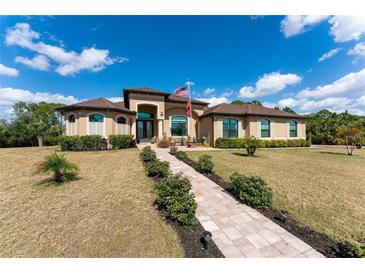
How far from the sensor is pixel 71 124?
14.9m

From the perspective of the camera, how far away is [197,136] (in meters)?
21.3

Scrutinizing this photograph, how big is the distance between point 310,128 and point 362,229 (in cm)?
3049

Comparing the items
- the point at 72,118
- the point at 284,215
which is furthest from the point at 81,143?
the point at 284,215

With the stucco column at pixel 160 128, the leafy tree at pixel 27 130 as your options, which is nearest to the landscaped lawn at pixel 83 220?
the stucco column at pixel 160 128

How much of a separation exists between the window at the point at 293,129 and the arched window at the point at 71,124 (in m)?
24.3

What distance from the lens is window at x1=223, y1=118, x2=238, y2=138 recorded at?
1852 centimetres

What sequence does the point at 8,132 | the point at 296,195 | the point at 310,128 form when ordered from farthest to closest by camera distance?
the point at 310,128 → the point at 8,132 → the point at 296,195

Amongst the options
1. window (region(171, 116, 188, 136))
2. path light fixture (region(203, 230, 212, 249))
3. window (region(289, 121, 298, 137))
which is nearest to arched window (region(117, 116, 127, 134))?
window (region(171, 116, 188, 136))

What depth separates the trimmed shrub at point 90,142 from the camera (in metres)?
13.3

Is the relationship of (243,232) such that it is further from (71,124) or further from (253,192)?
(71,124)

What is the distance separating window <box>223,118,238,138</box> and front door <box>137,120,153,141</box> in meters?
9.06

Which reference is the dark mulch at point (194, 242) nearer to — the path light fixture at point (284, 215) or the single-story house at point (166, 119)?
the path light fixture at point (284, 215)
